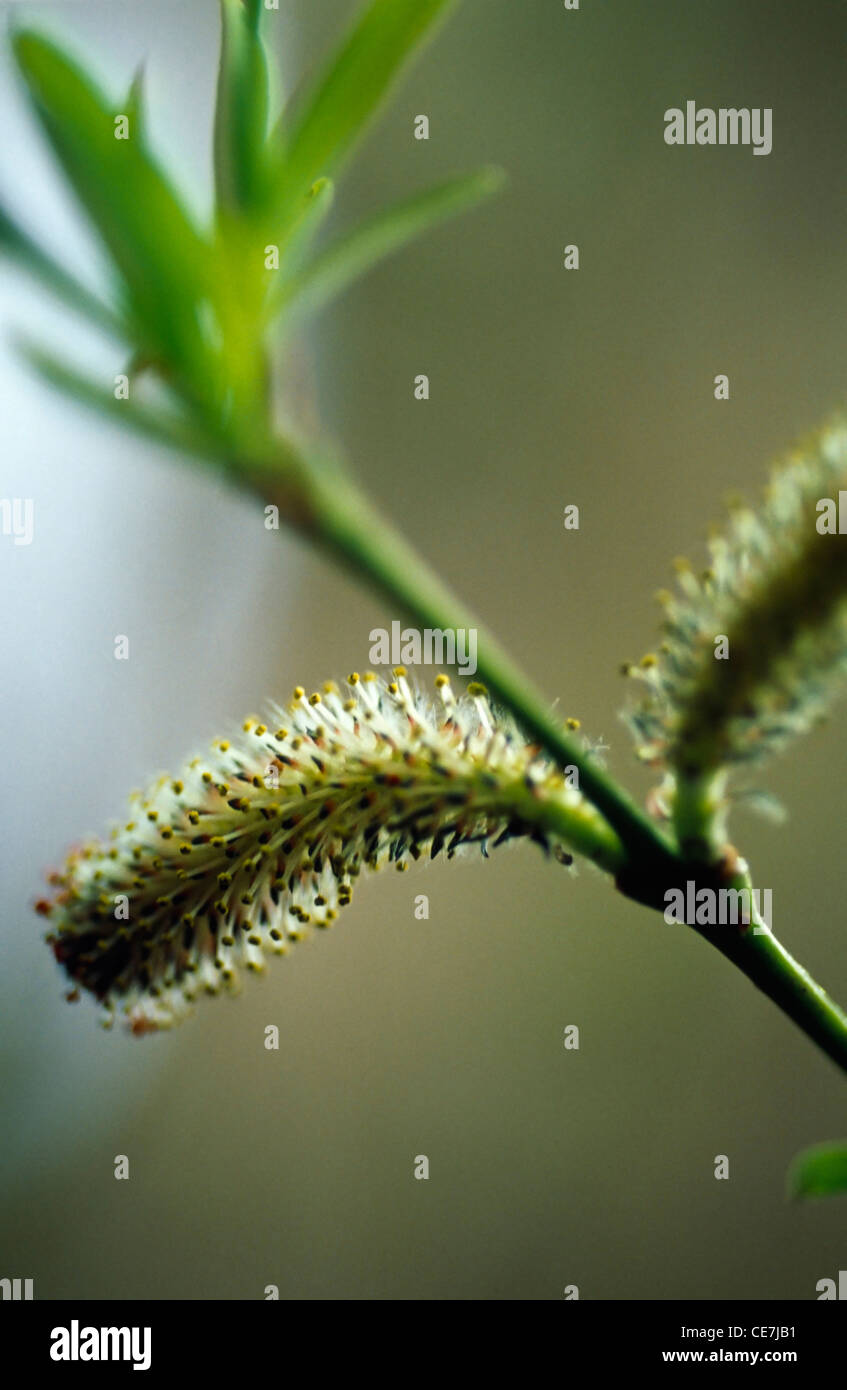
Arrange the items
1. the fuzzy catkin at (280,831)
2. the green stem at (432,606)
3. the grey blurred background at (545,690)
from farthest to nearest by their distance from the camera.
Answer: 1. the grey blurred background at (545,690)
2. the fuzzy catkin at (280,831)
3. the green stem at (432,606)

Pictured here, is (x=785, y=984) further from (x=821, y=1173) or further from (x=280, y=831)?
(x=280, y=831)

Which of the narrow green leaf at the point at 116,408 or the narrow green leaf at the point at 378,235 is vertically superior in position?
the narrow green leaf at the point at 378,235

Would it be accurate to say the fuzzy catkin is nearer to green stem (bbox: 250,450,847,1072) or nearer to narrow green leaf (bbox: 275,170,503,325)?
green stem (bbox: 250,450,847,1072)

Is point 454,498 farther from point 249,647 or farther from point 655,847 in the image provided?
point 655,847

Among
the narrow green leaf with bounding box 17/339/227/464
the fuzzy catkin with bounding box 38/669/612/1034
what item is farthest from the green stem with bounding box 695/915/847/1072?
the narrow green leaf with bounding box 17/339/227/464

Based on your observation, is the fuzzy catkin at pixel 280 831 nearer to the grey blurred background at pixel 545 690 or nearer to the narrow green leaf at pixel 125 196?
the narrow green leaf at pixel 125 196

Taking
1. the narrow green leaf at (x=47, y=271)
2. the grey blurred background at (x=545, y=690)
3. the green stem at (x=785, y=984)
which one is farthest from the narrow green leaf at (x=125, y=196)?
the grey blurred background at (x=545, y=690)
